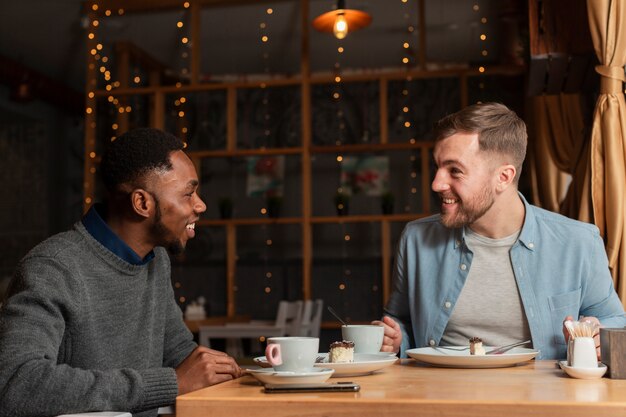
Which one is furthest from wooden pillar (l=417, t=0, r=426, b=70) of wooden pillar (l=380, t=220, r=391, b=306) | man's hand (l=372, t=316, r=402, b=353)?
man's hand (l=372, t=316, r=402, b=353)

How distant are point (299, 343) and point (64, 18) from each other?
652cm

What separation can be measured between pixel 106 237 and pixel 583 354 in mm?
1096

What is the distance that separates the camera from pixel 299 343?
4.57 feet

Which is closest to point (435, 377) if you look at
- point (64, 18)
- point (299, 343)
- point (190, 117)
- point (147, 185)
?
point (299, 343)

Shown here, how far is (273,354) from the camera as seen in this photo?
4.56 feet

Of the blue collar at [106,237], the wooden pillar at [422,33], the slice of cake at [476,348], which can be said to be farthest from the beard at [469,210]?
the wooden pillar at [422,33]

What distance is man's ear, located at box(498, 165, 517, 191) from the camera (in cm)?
219

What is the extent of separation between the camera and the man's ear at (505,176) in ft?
7.19

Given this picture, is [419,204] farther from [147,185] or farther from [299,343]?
[299,343]

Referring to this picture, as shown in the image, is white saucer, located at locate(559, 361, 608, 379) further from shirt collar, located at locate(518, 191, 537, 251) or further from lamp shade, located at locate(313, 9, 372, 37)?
lamp shade, located at locate(313, 9, 372, 37)

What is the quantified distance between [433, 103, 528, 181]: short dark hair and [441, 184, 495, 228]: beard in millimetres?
127

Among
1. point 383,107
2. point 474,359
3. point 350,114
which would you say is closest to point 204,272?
point 350,114

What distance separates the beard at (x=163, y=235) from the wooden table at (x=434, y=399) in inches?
25.2

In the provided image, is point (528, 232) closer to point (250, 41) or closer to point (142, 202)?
point (142, 202)
